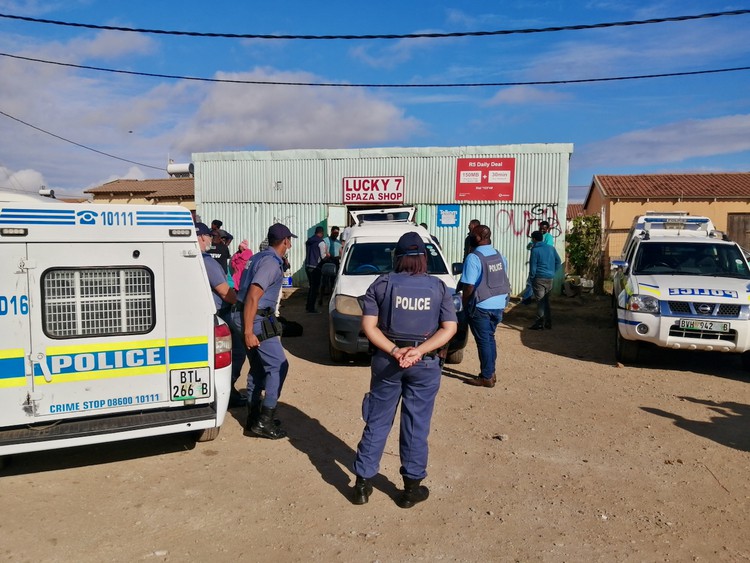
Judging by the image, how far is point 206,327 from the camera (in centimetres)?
428

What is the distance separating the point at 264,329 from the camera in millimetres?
4727

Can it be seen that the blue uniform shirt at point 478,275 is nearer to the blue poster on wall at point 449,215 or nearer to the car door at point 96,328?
the car door at point 96,328

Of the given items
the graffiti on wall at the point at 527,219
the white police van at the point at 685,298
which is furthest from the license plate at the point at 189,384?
the graffiti on wall at the point at 527,219

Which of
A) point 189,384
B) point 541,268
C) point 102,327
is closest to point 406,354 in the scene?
point 189,384

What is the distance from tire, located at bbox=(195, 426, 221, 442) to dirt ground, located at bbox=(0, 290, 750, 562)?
0.26ft

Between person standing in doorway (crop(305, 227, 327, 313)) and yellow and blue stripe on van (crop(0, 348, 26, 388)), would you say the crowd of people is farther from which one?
person standing in doorway (crop(305, 227, 327, 313))

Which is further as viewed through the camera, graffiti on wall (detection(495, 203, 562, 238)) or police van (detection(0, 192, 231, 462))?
graffiti on wall (detection(495, 203, 562, 238))

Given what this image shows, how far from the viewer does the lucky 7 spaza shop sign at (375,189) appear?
15406mm

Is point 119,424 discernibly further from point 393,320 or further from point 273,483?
point 393,320

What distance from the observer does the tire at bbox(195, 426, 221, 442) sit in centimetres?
477

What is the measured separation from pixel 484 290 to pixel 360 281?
193 cm

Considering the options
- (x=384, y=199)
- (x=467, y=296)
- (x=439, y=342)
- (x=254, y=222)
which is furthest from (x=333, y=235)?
(x=439, y=342)

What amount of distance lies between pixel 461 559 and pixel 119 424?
8.15ft

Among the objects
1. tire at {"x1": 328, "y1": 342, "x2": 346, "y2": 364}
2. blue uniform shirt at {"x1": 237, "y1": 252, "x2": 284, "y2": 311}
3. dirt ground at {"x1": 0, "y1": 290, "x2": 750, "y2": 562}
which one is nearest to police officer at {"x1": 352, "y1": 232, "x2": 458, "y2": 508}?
dirt ground at {"x1": 0, "y1": 290, "x2": 750, "y2": 562}
